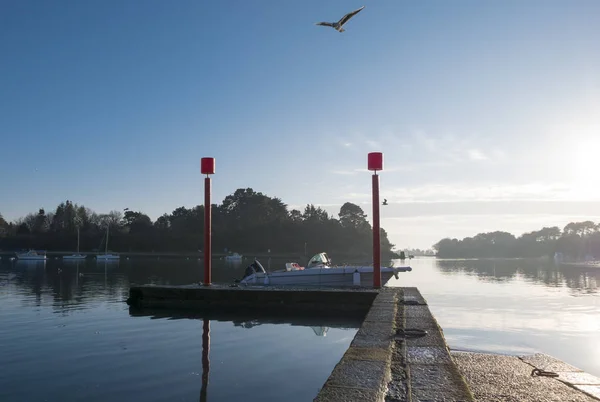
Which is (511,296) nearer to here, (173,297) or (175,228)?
(173,297)

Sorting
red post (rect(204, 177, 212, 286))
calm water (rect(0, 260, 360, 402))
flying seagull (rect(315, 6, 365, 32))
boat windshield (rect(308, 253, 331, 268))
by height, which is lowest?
calm water (rect(0, 260, 360, 402))

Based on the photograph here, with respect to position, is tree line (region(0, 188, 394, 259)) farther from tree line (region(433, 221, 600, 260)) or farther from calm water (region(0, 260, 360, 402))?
calm water (region(0, 260, 360, 402))

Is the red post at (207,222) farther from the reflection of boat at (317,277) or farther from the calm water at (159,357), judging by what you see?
the reflection of boat at (317,277)

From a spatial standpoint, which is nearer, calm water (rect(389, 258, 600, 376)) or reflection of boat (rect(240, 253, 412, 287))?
calm water (rect(389, 258, 600, 376))

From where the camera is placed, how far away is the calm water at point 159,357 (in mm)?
8328

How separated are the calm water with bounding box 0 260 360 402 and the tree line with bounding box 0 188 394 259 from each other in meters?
114

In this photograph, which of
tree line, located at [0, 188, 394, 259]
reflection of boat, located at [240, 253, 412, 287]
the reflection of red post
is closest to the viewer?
the reflection of red post

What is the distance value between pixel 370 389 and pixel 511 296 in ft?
84.6

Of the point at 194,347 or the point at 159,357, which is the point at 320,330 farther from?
the point at 159,357

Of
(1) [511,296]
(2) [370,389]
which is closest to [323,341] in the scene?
(2) [370,389]

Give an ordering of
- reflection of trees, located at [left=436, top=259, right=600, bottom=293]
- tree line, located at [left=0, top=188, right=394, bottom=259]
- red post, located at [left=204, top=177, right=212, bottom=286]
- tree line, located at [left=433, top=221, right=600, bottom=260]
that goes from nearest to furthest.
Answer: red post, located at [left=204, top=177, right=212, bottom=286], reflection of trees, located at [left=436, top=259, right=600, bottom=293], tree line, located at [left=0, top=188, right=394, bottom=259], tree line, located at [left=433, top=221, right=600, bottom=260]

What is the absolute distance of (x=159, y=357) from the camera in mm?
10844

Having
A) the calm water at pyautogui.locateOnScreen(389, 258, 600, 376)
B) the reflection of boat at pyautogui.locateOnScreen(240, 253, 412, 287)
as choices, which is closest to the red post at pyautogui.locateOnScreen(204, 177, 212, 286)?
the reflection of boat at pyautogui.locateOnScreen(240, 253, 412, 287)

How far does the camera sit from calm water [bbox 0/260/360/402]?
833 cm
